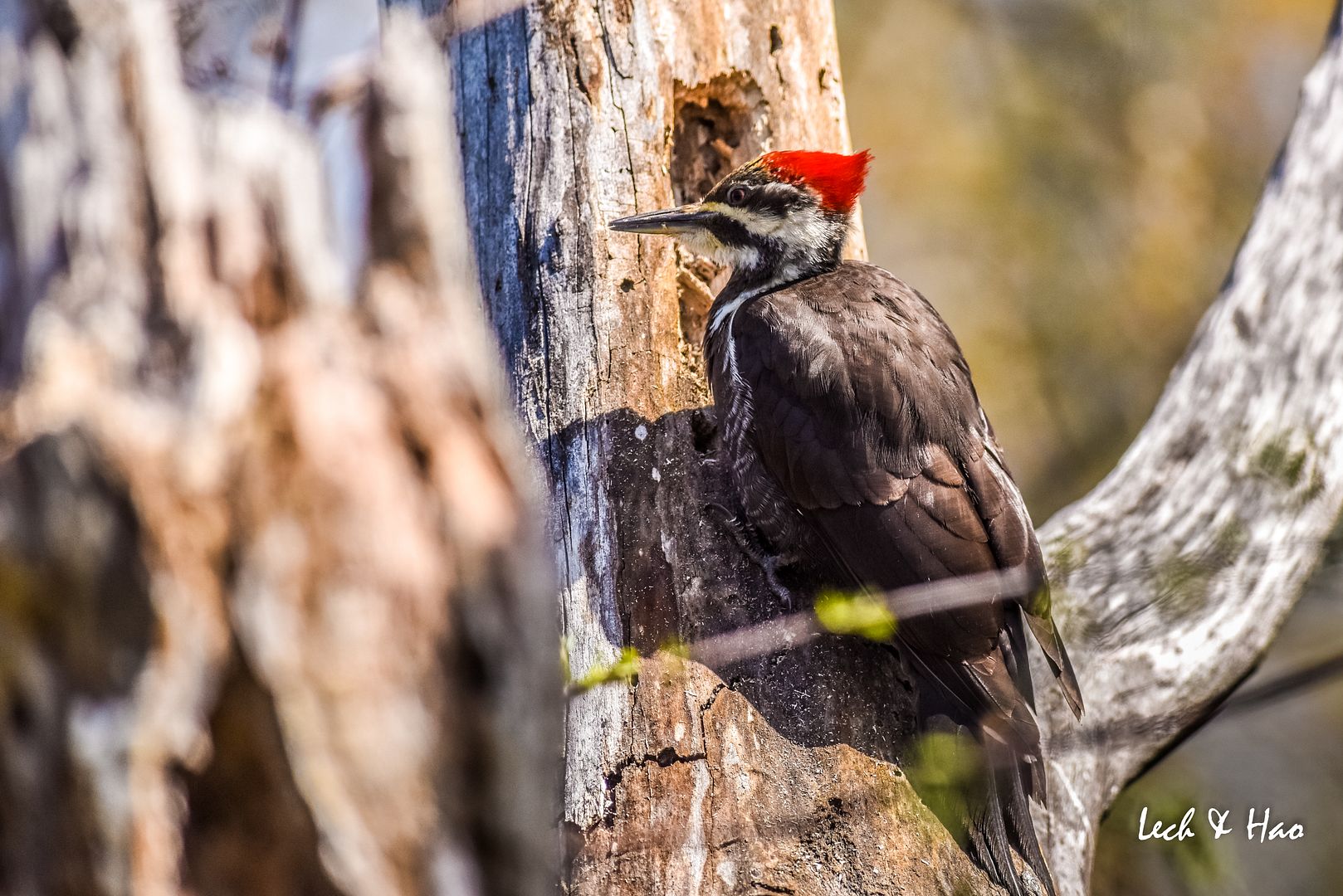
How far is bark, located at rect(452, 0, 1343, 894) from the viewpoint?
285 centimetres

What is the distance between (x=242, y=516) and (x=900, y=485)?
2176mm

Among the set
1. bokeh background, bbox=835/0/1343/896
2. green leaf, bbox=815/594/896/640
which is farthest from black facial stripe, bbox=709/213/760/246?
bokeh background, bbox=835/0/1343/896

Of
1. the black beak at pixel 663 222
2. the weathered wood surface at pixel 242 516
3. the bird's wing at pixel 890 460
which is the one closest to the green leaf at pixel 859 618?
the bird's wing at pixel 890 460

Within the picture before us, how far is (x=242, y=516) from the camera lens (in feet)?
4.63

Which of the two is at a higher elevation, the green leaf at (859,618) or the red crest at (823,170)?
the red crest at (823,170)

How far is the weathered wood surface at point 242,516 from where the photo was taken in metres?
1.38

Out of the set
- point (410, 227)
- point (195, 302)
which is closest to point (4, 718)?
point (195, 302)

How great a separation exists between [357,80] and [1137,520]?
329 cm

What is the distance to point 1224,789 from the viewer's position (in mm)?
6336

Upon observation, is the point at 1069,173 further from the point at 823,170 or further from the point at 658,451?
the point at 658,451

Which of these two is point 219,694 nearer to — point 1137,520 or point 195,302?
point 195,302

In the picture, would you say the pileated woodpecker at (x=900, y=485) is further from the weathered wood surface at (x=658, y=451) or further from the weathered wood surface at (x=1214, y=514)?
the weathered wood surface at (x=1214, y=514)

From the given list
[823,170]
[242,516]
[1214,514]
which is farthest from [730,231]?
[242,516]

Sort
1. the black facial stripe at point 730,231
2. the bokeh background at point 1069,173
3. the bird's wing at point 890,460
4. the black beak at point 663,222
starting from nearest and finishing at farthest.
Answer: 1. the bird's wing at point 890,460
2. the black beak at point 663,222
3. the black facial stripe at point 730,231
4. the bokeh background at point 1069,173
